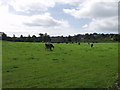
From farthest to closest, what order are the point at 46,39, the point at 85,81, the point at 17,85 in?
1. the point at 46,39
2. the point at 85,81
3. the point at 17,85

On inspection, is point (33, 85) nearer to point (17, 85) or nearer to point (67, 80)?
point (17, 85)

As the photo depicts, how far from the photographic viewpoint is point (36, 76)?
11.2 metres

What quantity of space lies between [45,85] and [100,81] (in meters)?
3.57

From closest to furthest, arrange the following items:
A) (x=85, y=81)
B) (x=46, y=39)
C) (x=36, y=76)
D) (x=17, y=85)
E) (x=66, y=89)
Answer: (x=66, y=89) < (x=17, y=85) < (x=85, y=81) < (x=36, y=76) < (x=46, y=39)

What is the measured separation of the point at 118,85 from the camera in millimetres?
9266

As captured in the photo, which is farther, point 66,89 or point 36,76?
point 36,76

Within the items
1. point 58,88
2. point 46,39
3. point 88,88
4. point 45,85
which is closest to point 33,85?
point 45,85

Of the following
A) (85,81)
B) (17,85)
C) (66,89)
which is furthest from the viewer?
(85,81)

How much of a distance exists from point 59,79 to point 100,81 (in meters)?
2.64

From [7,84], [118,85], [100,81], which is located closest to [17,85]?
[7,84]

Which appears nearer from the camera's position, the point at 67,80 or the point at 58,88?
the point at 58,88

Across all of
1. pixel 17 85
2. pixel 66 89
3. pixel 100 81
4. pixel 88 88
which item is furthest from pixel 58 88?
pixel 100 81

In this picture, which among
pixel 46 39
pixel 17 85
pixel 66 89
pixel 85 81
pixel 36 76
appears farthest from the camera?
pixel 46 39

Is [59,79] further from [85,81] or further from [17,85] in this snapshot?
[17,85]
